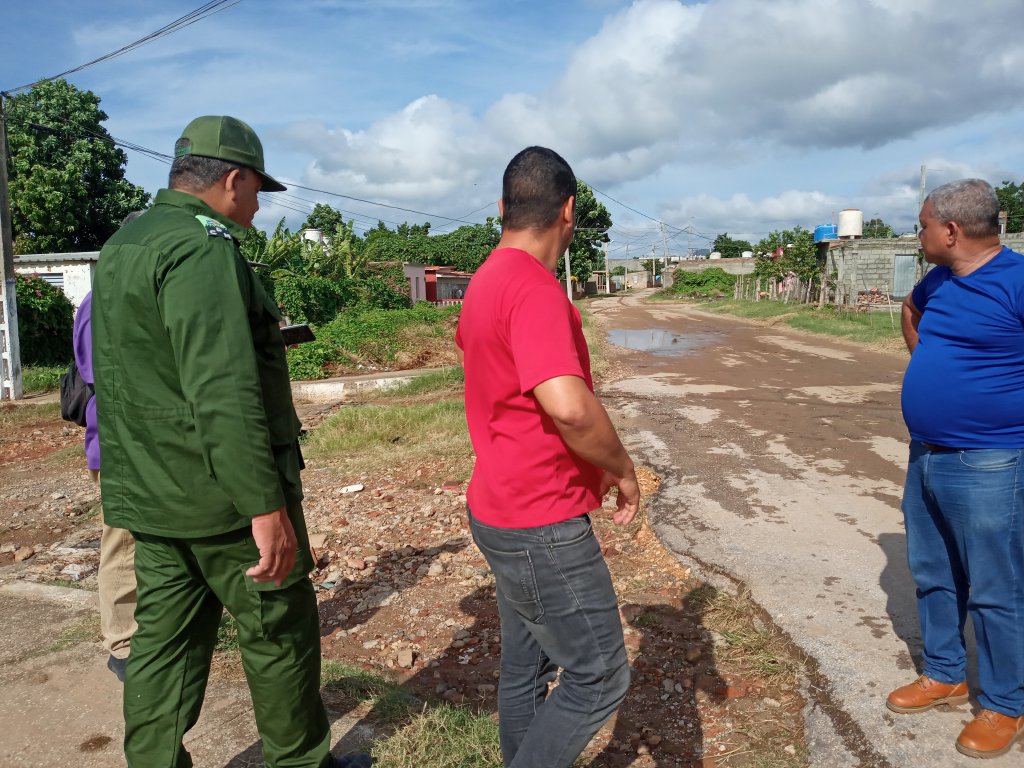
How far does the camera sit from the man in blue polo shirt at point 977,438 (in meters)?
2.47

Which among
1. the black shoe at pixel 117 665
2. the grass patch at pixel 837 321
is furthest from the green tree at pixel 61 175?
the black shoe at pixel 117 665

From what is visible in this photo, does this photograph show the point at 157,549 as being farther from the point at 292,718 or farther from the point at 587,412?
the point at 587,412

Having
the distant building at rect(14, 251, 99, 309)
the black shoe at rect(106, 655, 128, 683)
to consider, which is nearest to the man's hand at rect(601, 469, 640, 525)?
the black shoe at rect(106, 655, 128, 683)

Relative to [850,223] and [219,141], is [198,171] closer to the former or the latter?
[219,141]

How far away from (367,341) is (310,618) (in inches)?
534

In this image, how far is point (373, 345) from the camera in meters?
15.5

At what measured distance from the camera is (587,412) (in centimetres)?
175

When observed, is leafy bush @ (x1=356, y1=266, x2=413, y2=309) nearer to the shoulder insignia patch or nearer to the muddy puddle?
the muddy puddle

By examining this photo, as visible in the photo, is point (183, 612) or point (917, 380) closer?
point (183, 612)

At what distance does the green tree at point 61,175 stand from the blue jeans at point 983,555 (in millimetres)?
29543

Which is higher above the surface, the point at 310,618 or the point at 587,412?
the point at 587,412

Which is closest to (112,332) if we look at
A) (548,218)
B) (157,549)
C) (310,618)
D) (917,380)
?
(157,549)

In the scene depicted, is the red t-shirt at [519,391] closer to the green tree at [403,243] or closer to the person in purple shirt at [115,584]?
the person in purple shirt at [115,584]

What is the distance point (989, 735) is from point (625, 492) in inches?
63.3
